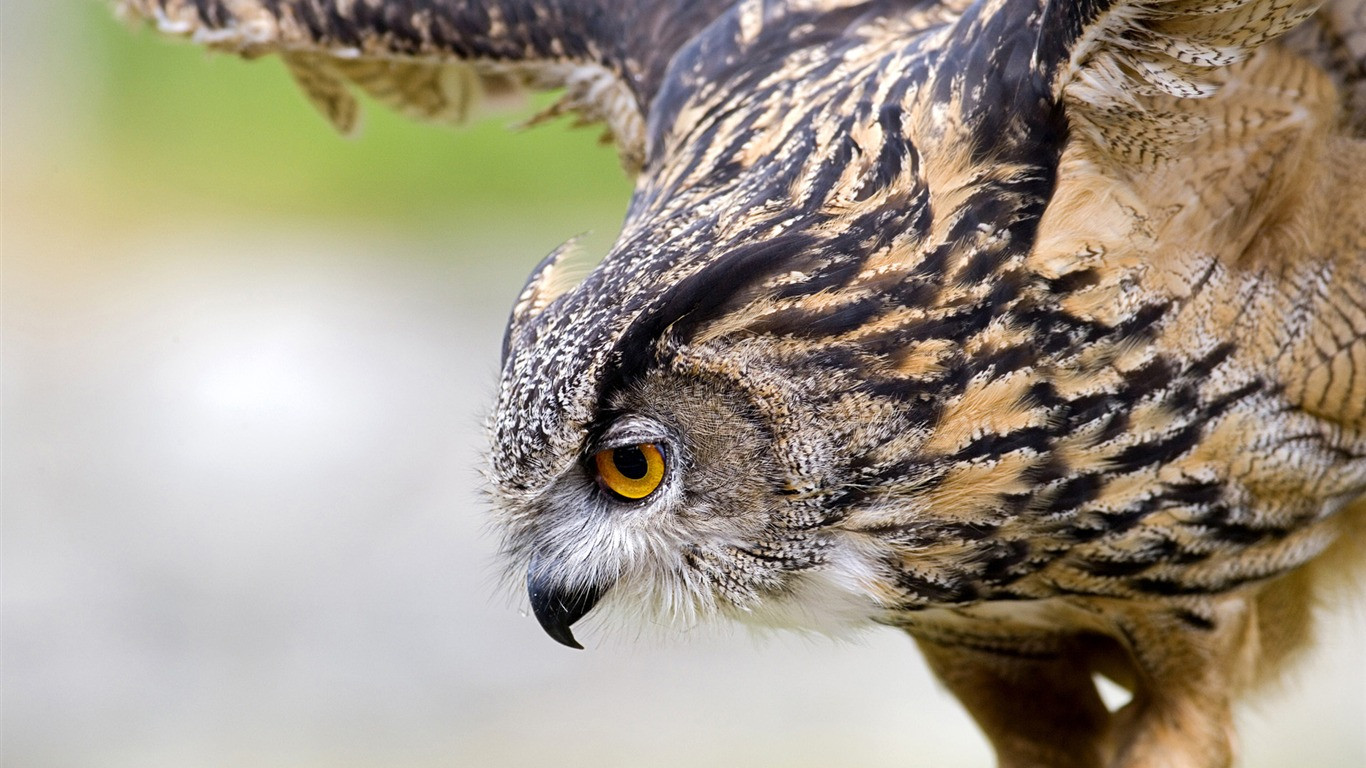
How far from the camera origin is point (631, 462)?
2.24m

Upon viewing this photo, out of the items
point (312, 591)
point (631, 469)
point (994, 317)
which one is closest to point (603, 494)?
point (631, 469)

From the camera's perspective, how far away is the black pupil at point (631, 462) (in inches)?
87.6

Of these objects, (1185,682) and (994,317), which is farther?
(1185,682)

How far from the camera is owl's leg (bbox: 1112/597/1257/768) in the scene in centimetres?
266

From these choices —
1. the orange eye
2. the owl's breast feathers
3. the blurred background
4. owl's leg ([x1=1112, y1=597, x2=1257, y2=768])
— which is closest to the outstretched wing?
the owl's breast feathers

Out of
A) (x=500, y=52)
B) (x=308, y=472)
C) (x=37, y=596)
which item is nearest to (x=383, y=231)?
(x=308, y=472)

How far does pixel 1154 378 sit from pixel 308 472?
6735 millimetres

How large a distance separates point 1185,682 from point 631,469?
125cm

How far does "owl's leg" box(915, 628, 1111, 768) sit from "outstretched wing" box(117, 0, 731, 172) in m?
1.43

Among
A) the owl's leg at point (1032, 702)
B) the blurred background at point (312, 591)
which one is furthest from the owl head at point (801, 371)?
the blurred background at point (312, 591)

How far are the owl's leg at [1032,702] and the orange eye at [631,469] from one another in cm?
102

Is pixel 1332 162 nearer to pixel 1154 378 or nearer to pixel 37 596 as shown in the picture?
pixel 1154 378

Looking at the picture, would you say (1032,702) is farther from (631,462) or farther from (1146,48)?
(1146,48)

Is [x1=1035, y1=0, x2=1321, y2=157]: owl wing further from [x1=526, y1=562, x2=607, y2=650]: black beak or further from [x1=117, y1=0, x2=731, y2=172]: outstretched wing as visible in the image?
[x1=117, y1=0, x2=731, y2=172]: outstretched wing
